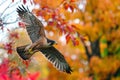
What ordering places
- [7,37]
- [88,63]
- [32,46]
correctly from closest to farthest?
[32,46]
[7,37]
[88,63]

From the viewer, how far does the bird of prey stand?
16.9ft

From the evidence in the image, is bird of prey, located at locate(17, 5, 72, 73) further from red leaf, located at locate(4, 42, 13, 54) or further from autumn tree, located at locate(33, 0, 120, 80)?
autumn tree, located at locate(33, 0, 120, 80)

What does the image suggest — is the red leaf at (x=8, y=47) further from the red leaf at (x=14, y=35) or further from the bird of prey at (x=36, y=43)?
the bird of prey at (x=36, y=43)

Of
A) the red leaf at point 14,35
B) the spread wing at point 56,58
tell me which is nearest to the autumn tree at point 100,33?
the red leaf at point 14,35

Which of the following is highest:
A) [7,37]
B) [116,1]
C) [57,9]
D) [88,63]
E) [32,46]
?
[116,1]

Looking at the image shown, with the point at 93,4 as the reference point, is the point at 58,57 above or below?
below

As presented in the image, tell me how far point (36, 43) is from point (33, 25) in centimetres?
20

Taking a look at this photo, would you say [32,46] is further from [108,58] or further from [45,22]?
[108,58]

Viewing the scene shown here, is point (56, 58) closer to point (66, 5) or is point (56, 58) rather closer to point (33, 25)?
point (33, 25)

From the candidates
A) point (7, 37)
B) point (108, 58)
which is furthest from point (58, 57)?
point (108, 58)

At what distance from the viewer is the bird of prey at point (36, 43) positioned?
515cm

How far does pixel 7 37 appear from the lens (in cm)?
587

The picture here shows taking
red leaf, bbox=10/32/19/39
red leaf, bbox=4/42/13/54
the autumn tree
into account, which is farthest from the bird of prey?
the autumn tree

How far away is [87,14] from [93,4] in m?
0.38
